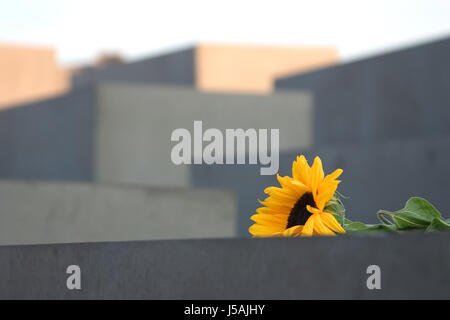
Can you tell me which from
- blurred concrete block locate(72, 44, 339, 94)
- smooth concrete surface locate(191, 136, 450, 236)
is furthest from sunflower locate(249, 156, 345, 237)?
blurred concrete block locate(72, 44, 339, 94)

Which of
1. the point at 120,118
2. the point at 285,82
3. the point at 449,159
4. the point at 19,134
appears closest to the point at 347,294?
the point at 449,159

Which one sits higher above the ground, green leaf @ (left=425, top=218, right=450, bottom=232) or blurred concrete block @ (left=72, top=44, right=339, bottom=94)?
blurred concrete block @ (left=72, top=44, right=339, bottom=94)

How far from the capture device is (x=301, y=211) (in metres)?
1.43

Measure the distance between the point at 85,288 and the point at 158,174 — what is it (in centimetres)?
929

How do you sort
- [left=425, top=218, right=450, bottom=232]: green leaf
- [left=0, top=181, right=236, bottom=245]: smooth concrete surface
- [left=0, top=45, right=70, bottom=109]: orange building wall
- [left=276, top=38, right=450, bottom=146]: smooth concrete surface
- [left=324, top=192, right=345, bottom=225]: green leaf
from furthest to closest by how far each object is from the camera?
[left=0, top=45, right=70, bottom=109]: orange building wall → [left=276, top=38, right=450, bottom=146]: smooth concrete surface → [left=0, top=181, right=236, bottom=245]: smooth concrete surface → [left=324, top=192, right=345, bottom=225]: green leaf → [left=425, top=218, right=450, bottom=232]: green leaf

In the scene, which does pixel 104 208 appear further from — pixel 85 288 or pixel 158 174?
pixel 158 174

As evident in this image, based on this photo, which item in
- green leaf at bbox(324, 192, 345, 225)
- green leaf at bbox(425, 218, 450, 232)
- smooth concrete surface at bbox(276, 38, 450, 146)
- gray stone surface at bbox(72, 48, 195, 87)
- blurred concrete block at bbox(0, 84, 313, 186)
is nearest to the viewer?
green leaf at bbox(425, 218, 450, 232)

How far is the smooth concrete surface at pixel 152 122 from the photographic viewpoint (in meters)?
10.1

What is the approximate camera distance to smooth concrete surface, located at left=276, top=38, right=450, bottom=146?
1184cm

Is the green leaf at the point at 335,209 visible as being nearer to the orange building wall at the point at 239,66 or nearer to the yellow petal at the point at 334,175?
the yellow petal at the point at 334,175

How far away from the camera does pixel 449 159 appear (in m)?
7.86

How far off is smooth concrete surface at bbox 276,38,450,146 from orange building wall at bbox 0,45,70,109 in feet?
24.2

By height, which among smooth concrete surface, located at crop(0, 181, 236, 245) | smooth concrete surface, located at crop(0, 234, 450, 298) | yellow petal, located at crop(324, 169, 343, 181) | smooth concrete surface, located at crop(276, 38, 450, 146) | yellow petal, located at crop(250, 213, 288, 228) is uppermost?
smooth concrete surface, located at crop(276, 38, 450, 146)

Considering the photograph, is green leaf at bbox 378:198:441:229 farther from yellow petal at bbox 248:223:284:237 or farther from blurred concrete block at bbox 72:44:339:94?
blurred concrete block at bbox 72:44:339:94
